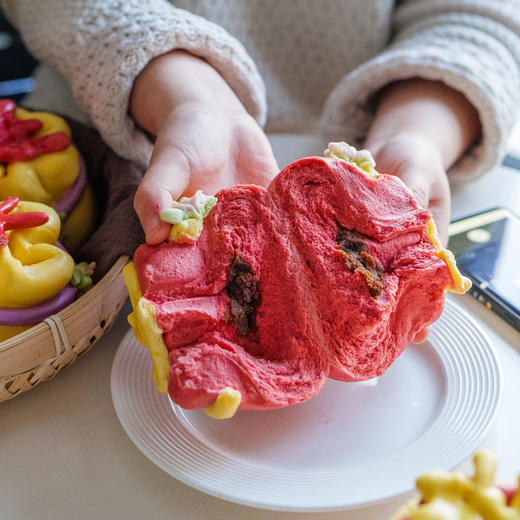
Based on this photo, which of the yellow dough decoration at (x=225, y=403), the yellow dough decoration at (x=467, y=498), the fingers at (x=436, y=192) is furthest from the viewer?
the fingers at (x=436, y=192)

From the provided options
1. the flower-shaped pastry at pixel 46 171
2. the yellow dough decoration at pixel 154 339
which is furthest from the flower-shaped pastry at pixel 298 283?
the flower-shaped pastry at pixel 46 171

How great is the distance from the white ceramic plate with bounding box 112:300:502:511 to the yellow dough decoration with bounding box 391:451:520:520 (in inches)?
5.6

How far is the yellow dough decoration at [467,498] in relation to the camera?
28cm

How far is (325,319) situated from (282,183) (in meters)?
0.13

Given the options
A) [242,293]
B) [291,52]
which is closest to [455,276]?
[242,293]

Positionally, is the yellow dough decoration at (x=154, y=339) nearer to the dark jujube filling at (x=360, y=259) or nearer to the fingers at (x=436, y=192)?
the dark jujube filling at (x=360, y=259)

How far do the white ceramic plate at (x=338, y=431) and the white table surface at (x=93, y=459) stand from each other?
0.04 meters

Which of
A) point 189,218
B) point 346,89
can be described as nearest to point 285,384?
point 189,218

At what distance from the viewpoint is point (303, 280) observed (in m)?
0.50

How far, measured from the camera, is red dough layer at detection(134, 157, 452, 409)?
1.55 ft

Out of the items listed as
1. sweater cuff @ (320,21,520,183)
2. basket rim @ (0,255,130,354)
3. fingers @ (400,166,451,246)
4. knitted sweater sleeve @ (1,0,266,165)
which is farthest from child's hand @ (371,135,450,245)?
basket rim @ (0,255,130,354)

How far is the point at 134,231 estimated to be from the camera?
621 millimetres

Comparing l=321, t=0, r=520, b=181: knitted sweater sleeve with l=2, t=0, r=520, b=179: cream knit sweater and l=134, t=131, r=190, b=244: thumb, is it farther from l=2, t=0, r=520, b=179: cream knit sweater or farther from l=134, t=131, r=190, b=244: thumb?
l=134, t=131, r=190, b=244: thumb

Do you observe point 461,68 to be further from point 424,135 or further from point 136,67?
point 136,67
